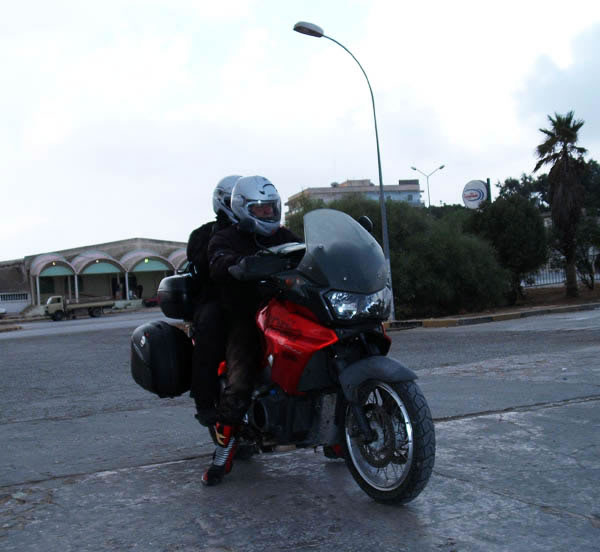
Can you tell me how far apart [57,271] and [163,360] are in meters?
53.7

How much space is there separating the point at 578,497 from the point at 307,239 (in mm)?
1759

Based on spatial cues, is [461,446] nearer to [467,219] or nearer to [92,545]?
[92,545]

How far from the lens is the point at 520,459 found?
4.04m


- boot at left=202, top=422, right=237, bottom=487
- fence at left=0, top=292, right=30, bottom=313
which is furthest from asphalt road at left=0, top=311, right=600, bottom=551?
fence at left=0, top=292, right=30, bottom=313

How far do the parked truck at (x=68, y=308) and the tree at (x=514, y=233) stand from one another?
26764mm

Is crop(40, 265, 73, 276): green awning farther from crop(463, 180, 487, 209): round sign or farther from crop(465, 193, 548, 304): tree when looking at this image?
crop(465, 193, 548, 304): tree

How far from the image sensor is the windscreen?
339cm

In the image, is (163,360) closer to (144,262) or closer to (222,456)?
(222,456)

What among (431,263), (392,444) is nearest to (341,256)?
(392,444)

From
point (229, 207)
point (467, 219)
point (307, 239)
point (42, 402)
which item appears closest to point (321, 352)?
point (307, 239)

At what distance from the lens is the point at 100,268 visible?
5603 centimetres

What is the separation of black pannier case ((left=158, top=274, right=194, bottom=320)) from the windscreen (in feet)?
3.55

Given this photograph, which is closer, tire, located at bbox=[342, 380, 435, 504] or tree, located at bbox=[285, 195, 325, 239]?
tire, located at bbox=[342, 380, 435, 504]

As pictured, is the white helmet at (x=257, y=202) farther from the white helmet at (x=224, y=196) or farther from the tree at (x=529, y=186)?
the tree at (x=529, y=186)
